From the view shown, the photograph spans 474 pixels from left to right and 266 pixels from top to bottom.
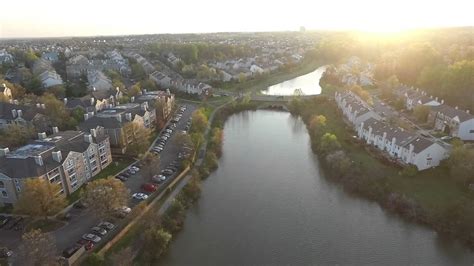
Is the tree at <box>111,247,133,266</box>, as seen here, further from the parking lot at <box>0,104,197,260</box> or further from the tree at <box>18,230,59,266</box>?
the parking lot at <box>0,104,197,260</box>

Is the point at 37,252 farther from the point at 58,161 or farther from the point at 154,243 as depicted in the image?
the point at 58,161

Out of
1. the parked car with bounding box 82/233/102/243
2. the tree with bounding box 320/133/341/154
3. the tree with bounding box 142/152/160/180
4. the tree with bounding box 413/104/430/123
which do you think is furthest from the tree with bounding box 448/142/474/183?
the parked car with bounding box 82/233/102/243

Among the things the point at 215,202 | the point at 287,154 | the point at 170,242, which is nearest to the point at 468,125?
the point at 287,154

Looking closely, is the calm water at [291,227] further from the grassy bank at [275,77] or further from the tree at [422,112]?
the grassy bank at [275,77]

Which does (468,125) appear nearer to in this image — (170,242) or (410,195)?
(410,195)

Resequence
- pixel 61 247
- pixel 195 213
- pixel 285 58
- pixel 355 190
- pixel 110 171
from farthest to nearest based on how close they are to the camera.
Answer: pixel 285 58 < pixel 110 171 < pixel 355 190 < pixel 195 213 < pixel 61 247

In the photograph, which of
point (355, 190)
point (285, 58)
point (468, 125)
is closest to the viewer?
point (355, 190)
